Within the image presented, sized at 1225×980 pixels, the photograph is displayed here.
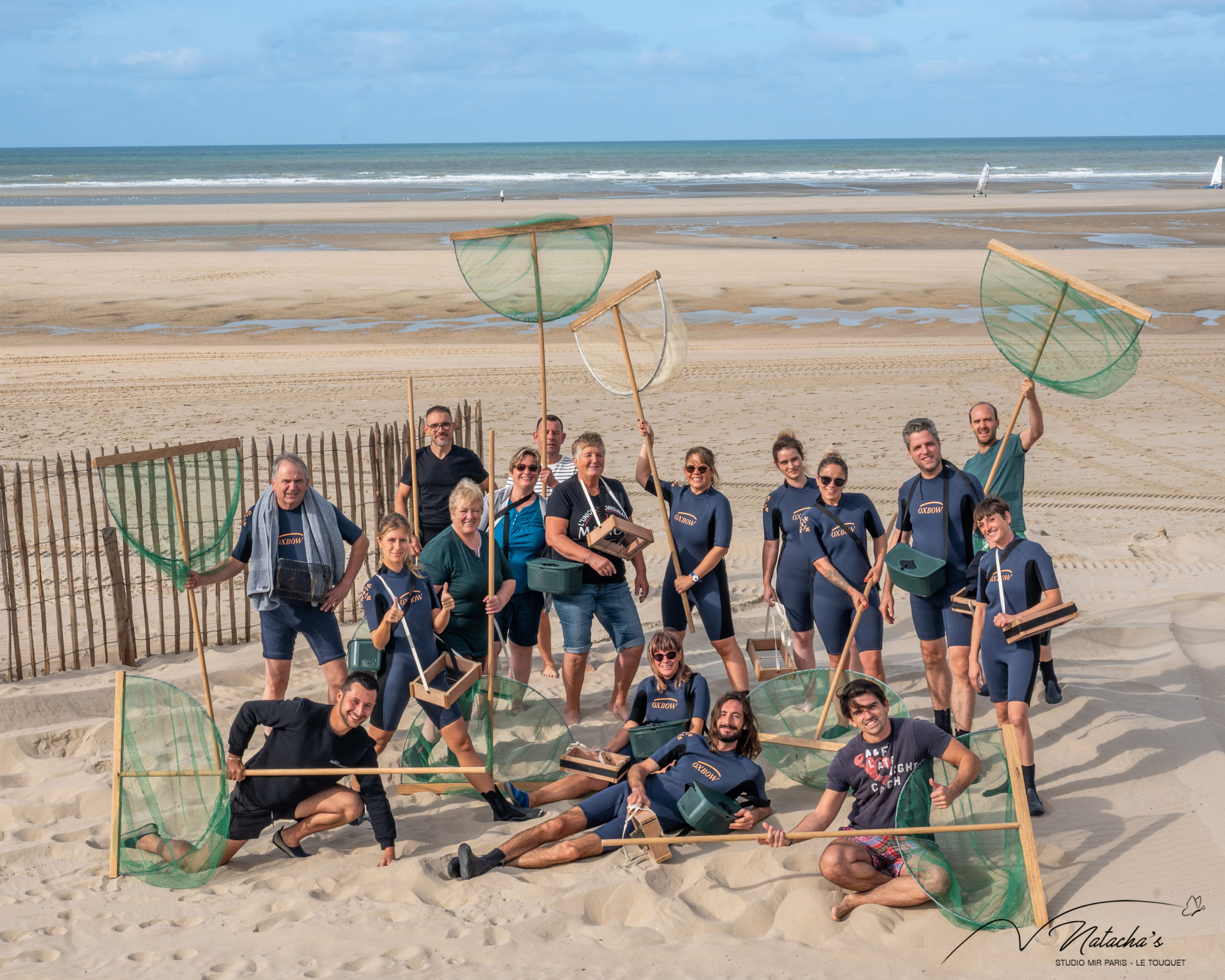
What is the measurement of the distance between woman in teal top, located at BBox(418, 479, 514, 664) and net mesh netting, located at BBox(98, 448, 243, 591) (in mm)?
1081

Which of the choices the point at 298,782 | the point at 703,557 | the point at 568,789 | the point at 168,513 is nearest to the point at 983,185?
the point at 703,557

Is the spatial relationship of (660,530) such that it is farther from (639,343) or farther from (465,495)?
(465,495)

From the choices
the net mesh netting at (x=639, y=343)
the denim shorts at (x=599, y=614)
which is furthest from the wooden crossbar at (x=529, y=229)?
the denim shorts at (x=599, y=614)

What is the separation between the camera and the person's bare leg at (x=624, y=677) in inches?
262

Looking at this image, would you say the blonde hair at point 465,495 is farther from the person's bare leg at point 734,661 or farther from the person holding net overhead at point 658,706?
the person's bare leg at point 734,661

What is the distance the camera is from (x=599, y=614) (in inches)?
262

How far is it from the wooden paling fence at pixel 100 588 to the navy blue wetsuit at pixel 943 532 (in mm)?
3755

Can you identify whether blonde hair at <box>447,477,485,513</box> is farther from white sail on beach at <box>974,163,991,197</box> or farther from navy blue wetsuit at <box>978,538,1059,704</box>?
white sail on beach at <box>974,163,991,197</box>

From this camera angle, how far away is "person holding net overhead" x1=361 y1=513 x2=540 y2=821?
560 centimetres

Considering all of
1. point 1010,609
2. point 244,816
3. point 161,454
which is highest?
point 161,454

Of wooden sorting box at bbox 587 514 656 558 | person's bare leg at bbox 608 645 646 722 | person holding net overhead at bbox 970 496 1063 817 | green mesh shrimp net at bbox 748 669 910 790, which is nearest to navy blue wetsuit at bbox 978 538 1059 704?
person holding net overhead at bbox 970 496 1063 817

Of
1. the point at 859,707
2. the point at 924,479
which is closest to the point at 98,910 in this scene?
the point at 859,707

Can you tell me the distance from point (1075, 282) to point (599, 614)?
3.25 m

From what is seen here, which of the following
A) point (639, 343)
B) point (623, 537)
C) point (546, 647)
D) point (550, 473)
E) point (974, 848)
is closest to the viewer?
point (974, 848)
